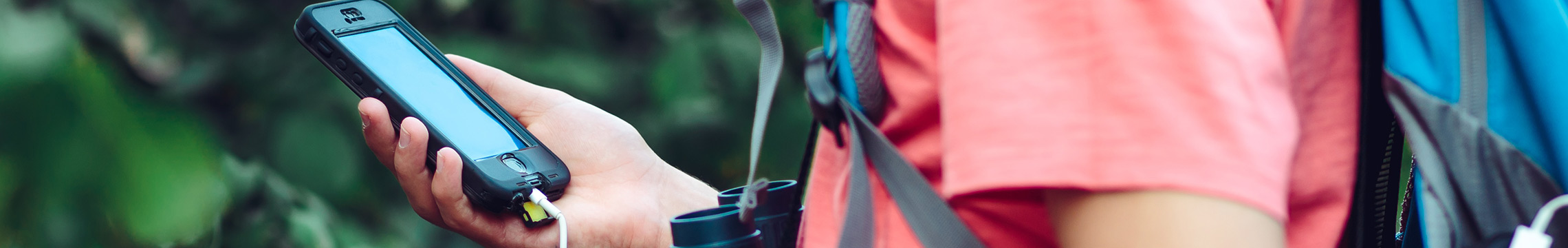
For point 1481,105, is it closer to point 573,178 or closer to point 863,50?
point 863,50

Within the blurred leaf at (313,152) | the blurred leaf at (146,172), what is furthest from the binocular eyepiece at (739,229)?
the blurred leaf at (313,152)

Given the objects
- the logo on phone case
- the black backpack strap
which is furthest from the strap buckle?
the logo on phone case

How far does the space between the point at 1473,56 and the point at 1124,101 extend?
110 millimetres

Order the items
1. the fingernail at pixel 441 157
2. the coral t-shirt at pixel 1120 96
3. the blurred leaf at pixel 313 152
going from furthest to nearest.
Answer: the blurred leaf at pixel 313 152 < the fingernail at pixel 441 157 < the coral t-shirt at pixel 1120 96

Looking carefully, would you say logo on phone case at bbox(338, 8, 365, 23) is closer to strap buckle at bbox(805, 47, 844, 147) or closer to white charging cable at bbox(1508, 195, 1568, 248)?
strap buckle at bbox(805, 47, 844, 147)

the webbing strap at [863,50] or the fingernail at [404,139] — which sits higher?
the webbing strap at [863,50]

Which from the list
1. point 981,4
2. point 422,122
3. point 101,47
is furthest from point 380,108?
point 981,4

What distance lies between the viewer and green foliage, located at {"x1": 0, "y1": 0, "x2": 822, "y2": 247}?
733 millimetres

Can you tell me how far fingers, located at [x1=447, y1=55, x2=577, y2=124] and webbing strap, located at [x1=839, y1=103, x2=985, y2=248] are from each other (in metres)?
0.48

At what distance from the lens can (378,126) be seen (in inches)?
23.8

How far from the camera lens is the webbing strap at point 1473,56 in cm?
27

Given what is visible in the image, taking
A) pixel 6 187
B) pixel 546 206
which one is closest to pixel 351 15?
pixel 546 206

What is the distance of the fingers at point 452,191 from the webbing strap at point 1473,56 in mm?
477

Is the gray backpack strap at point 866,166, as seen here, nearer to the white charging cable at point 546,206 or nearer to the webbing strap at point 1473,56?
the webbing strap at point 1473,56
